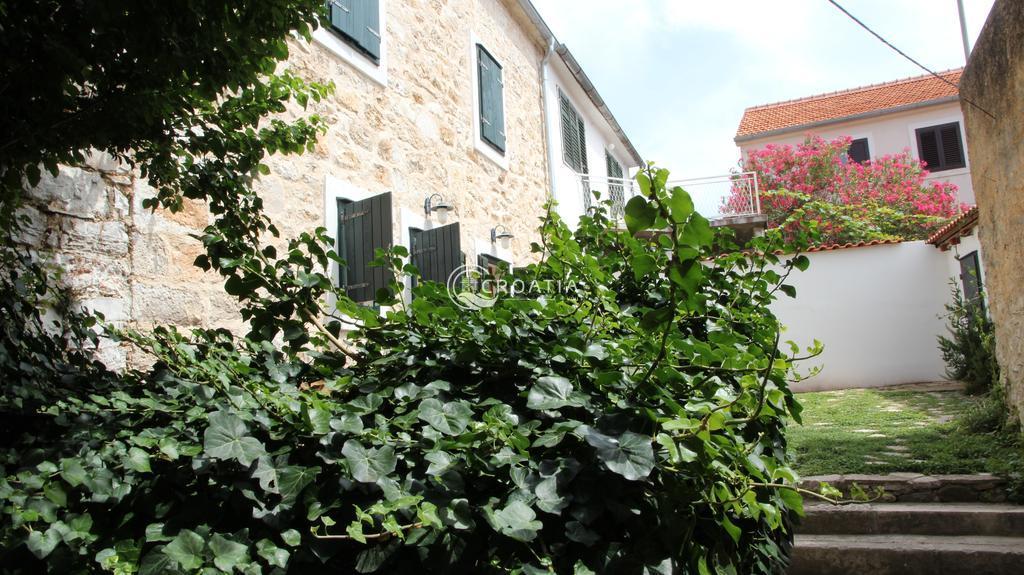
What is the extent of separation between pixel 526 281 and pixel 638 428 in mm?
971

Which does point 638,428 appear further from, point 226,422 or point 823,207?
point 823,207

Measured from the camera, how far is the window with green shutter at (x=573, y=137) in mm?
10134

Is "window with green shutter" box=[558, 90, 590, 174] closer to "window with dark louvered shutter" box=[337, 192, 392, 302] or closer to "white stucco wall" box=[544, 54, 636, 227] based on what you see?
"white stucco wall" box=[544, 54, 636, 227]

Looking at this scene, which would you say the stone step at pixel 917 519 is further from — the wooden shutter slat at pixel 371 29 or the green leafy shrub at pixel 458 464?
the wooden shutter slat at pixel 371 29

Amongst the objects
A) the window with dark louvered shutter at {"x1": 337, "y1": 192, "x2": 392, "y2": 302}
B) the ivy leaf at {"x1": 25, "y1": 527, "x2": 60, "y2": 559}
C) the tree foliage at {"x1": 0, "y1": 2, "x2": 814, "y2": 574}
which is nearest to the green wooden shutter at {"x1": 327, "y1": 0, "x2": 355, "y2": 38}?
the window with dark louvered shutter at {"x1": 337, "y1": 192, "x2": 392, "y2": 302}

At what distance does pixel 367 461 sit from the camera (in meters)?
1.10

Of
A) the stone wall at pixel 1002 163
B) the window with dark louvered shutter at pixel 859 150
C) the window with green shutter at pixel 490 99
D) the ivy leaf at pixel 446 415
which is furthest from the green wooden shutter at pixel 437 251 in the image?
the window with dark louvered shutter at pixel 859 150

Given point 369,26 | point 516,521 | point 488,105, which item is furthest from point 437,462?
point 488,105

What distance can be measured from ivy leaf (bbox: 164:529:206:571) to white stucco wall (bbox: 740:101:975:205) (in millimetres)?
19956

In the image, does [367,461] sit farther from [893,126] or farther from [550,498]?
[893,126]

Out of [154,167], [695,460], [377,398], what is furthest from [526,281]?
[154,167]

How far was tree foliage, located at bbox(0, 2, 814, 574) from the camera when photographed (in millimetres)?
1038

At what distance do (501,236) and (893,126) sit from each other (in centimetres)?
1611

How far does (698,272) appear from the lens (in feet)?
3.13
